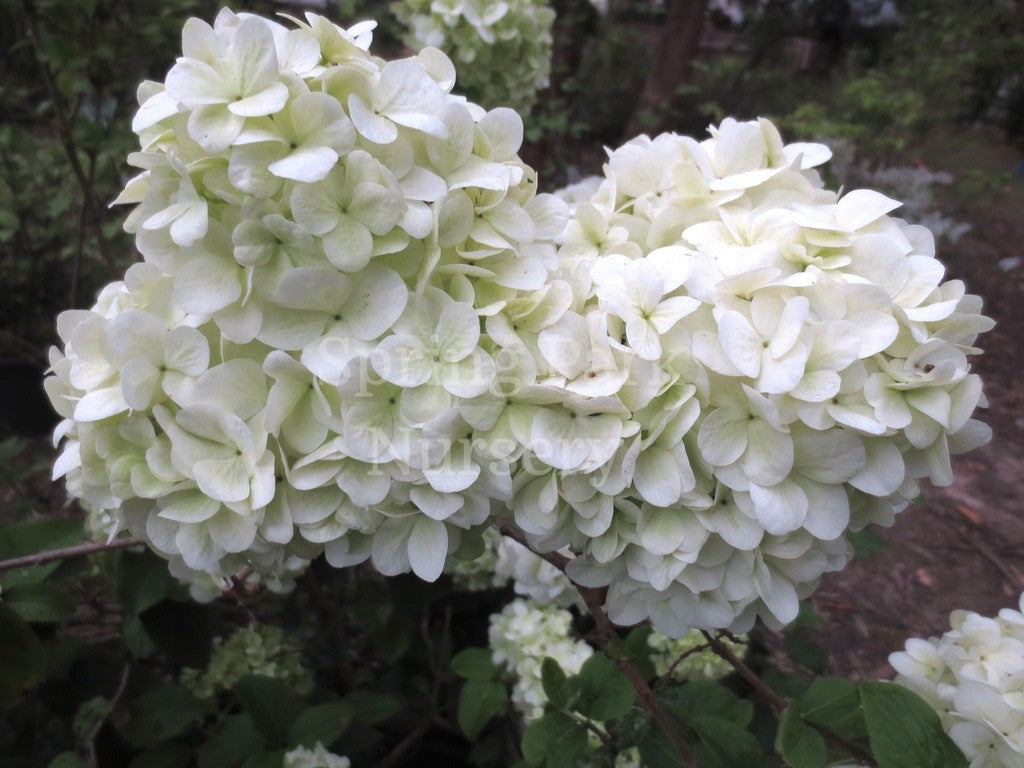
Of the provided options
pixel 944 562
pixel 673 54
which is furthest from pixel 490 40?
pixel 673 54

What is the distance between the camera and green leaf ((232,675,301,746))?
1.10 meters

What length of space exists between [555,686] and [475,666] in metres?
0.32

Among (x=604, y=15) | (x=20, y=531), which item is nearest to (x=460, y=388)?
(x=20, y=531)

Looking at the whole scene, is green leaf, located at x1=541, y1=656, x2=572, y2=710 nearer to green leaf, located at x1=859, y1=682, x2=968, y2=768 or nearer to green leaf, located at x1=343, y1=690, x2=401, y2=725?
green leaf, located at x1=859, y1=682, x2=968, y2=768

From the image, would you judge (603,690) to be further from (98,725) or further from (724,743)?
(98,725)

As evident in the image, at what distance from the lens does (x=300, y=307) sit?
0.53 metres

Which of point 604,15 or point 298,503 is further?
point 604,15

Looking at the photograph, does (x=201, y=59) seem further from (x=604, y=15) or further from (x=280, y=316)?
(x=604, y=15)

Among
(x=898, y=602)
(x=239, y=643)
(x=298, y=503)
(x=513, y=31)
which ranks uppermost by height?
(x=513, y=31)

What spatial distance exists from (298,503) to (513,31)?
1250 millimetres

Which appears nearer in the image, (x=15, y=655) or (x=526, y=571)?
(x=15, y=655)

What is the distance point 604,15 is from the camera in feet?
14.4

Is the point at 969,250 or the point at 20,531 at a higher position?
the point at 20,531

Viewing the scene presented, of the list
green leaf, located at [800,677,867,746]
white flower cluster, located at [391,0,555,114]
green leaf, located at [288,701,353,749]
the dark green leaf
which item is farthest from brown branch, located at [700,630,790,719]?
white flower cluster, located at [391,0,555,114]
